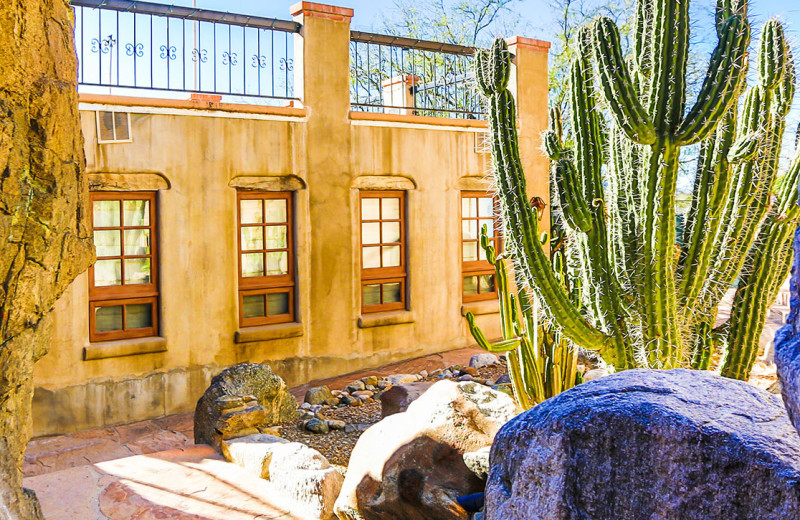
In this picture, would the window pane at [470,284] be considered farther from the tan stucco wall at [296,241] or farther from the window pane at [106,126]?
the window pane at [106,126]

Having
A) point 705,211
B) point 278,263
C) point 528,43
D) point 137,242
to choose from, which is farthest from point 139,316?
point 528,43

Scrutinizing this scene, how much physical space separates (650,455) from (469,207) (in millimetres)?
10266

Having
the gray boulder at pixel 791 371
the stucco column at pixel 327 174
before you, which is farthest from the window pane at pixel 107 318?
the gray boulder at pixel 791 371

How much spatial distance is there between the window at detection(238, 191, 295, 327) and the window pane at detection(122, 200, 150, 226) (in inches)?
48.1

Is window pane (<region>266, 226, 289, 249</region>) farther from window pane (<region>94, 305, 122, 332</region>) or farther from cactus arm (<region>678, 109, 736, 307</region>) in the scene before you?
cactus arm (<region>678, 109, 736, 307</region>)

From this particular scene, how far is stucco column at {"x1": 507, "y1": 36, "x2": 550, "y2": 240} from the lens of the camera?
12469mm

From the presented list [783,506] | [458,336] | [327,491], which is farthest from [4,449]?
[458,336]

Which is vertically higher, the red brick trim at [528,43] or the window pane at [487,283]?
the red brick trim at [528,43]

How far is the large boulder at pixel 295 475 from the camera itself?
5.51 metres

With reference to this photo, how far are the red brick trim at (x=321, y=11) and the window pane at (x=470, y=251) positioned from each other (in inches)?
158

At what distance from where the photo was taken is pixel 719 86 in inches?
188

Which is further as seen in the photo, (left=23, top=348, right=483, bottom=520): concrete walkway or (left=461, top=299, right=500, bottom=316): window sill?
(left=461, top=299, right=500, bottom=316): window sill

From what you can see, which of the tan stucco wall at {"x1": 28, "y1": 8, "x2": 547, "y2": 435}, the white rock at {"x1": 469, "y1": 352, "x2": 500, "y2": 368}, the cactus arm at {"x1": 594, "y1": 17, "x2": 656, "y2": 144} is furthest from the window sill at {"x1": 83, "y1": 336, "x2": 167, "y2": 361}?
the cactus arm at {"x1": 594, "y1": 17, "x2": 656, "y2": 144}

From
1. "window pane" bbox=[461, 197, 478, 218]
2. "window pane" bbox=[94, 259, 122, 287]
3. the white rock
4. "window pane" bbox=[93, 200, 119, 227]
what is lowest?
the white rock
